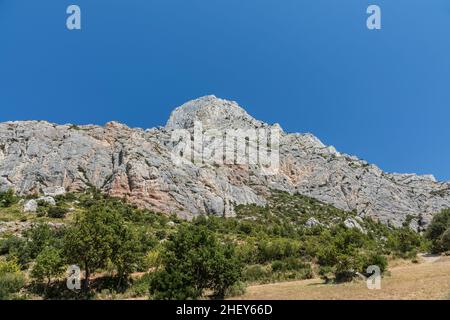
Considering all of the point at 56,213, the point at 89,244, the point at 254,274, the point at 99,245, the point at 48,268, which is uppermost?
the point at 56,213

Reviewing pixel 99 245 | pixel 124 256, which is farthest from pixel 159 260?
pixel 99 245

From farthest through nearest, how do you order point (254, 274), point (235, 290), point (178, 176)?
point (178, 176)
point (254, 274)
point (235, 290)

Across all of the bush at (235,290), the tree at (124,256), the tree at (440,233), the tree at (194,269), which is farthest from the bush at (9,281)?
the tree at (440,233)

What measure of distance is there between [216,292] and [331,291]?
25.1 ft

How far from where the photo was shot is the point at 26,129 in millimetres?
102500

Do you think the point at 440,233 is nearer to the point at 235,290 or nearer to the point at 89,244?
the point at 235,290

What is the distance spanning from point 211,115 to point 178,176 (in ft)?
238

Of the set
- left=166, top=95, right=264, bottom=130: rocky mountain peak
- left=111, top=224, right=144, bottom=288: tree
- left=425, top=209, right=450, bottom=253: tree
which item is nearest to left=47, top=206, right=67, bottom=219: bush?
left=111, top=224, right=144, bottom=288: tree

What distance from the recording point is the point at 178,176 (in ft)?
317

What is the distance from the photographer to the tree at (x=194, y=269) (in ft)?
70.3

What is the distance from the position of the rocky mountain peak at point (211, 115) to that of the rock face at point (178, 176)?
8576 mm

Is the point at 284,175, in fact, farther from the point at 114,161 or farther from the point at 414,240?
the point at 414,240

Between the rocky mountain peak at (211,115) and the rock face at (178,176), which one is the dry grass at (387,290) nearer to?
the rock face at (178,176)

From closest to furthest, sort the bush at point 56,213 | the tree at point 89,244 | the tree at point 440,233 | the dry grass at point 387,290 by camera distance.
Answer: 1. the dry grass at point 387,290
2. the tree at point 89,244
3. the tree at point 440,233
4. the bush at point 56,213
